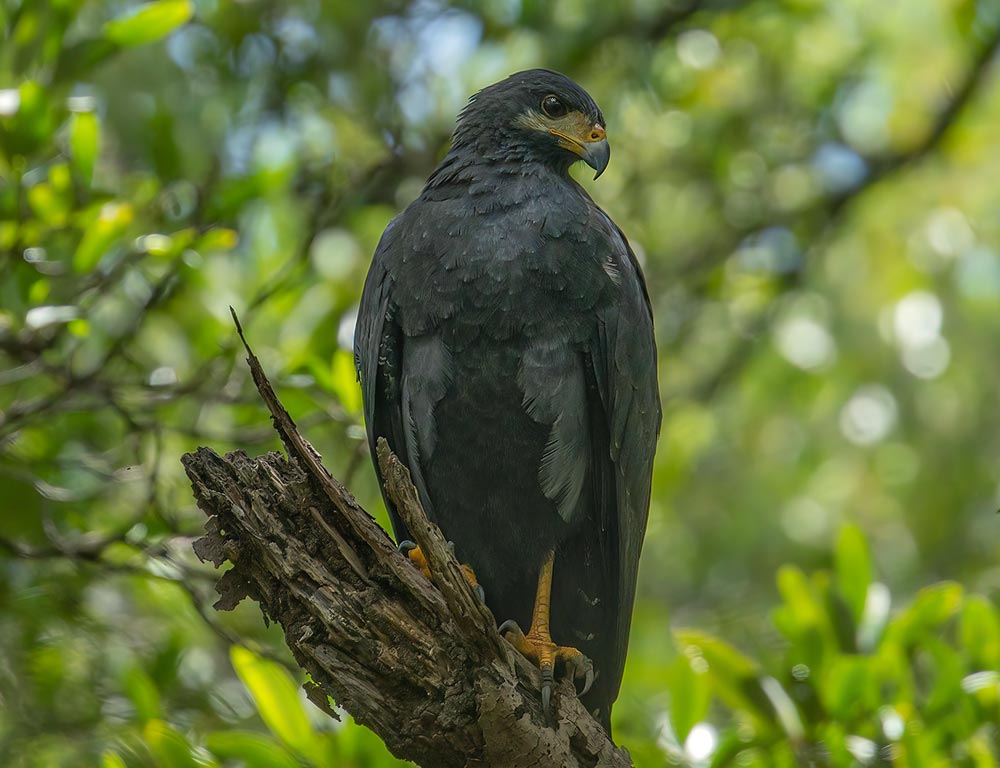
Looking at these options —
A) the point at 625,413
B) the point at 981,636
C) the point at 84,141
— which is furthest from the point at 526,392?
the point at 981,636

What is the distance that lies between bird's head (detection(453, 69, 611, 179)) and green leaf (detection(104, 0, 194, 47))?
1.37 meters

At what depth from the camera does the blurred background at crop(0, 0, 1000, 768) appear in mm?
4926

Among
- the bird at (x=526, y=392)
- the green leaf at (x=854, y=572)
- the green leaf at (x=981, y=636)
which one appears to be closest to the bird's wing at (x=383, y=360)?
the bird at (x=526, y=392)

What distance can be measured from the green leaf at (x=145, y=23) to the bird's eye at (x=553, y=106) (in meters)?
1.68

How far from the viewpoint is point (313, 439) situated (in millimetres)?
6336

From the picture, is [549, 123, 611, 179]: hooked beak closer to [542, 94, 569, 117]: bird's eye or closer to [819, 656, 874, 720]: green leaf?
[542, 94, 569, 117]: bird's eye

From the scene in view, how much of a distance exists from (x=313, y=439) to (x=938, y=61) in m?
5.87

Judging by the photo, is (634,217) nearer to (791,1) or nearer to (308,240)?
(791,1)

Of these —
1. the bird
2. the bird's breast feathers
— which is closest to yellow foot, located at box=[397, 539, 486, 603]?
the bird

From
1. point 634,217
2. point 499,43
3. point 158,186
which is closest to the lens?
point 158,186

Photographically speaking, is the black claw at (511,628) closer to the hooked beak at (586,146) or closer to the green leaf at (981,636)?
the hooked beak at (586,146)

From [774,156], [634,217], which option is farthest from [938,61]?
[634,217]

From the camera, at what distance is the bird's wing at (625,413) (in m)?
4.44

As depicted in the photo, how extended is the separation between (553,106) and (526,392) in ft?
4.62
